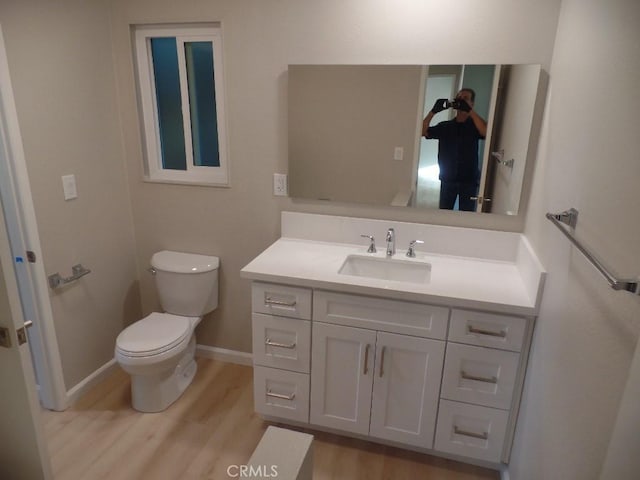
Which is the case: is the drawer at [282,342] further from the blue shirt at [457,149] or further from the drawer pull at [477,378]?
the blue shirt at [457,149]

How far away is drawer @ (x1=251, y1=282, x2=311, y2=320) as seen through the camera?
1.85 meters

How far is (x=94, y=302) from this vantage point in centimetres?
235

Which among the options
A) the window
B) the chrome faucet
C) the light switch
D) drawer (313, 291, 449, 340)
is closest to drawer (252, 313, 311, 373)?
drawer (313, 291, 449, 340)

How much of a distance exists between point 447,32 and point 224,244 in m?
1.55

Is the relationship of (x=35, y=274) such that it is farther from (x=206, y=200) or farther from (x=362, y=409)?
(x=362, y=409)

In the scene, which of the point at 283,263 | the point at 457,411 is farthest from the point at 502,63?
the point at 457,411

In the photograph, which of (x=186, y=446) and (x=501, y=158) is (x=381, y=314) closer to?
(x=501, y=158)

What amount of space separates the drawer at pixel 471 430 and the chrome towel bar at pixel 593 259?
2.88 ft

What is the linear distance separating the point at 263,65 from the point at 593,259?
1.70 metres

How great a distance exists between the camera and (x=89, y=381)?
2.37 m

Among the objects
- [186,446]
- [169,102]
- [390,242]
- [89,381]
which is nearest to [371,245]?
[390,242]

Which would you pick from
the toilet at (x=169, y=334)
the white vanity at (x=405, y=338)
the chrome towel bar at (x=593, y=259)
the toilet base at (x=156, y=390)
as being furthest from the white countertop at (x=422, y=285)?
the toilet base at (x=156, y=390)

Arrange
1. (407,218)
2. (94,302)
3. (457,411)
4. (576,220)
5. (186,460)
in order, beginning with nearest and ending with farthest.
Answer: (576,220) < (457,411) < (186,460) < (407,218) < (94,302)

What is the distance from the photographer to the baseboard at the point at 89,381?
89.0 inches
